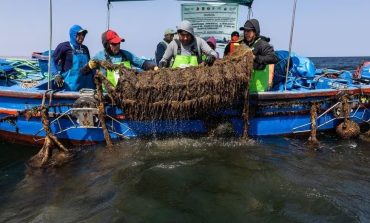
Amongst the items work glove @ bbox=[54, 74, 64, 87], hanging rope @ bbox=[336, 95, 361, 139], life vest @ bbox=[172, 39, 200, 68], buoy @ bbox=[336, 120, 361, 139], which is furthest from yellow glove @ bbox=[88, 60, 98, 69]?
buoy @ bbox=[336, 120, 361, 139]

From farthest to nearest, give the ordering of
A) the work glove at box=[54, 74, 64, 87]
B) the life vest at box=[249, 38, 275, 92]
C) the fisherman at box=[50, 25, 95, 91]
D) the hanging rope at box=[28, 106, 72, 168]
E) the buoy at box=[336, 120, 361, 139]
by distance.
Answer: the buoy at box=[336, 120, 361, 139]
the fisherman at box=[50, 25, 95, 91]
the work glove at box=[54, 74, 64, 87]
the life vest at box=[249, 38, 275, 92]
the hanging rope at box=[28, 106, 72, 168]

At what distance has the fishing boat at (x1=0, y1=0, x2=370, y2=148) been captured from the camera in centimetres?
668

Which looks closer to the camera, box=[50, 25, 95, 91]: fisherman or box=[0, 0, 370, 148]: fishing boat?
box=[0, 0, 370, 148]: fishing boat

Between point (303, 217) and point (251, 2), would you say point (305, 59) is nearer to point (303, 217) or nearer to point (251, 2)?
point (251, 2)

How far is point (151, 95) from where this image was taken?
6.21 metres

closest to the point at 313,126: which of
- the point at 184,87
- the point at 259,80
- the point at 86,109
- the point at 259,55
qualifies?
the point at 259,80

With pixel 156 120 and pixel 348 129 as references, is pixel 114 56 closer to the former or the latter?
pixel 156 120

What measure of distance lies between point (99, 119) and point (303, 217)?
3895 millimetres

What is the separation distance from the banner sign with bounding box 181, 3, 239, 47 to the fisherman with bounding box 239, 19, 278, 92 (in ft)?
8.28

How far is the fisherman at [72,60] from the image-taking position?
284 inches

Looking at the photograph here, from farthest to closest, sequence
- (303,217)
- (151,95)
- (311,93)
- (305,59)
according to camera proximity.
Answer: (305,59), (311,93), (151,95), (303,217)

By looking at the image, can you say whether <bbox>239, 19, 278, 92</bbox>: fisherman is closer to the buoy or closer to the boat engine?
the buoy

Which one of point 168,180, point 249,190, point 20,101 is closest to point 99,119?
point 20,101

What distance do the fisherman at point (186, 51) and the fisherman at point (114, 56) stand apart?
1.25ft
